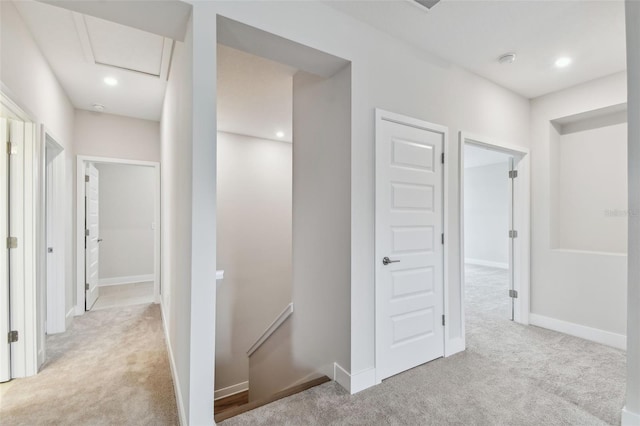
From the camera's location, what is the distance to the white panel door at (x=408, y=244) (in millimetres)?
2242

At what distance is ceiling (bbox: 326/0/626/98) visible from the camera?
2004 millimetres

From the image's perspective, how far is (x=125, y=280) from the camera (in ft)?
20.0

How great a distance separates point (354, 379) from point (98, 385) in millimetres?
1930

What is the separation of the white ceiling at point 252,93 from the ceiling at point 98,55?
51 centimetres

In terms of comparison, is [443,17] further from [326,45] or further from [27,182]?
[27,182]

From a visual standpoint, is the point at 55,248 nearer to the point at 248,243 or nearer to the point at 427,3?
the point at 248,243

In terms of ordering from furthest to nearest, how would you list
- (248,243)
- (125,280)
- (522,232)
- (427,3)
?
(125,280) < (248,243) < (522,232) < (427,3)

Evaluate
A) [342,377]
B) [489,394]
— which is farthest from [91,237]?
[489,394]

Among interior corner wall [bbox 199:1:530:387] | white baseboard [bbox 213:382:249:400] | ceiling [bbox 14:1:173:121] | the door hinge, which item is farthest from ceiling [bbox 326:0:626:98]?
white baseboard [bbox 213:382:249:400]

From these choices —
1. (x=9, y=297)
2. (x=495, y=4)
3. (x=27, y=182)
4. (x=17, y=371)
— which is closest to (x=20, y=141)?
(x=27, y=182)

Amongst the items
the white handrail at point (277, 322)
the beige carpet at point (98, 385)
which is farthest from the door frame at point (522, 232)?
the beige carpet at point (98, 385)

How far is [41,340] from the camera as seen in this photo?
250 centimetres

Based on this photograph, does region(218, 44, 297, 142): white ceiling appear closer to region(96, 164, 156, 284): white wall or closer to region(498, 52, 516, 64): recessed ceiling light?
region(498, 52, 516, 64): recessed ceiling light

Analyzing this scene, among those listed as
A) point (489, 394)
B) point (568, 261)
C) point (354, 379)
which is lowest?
point (489, 394)
